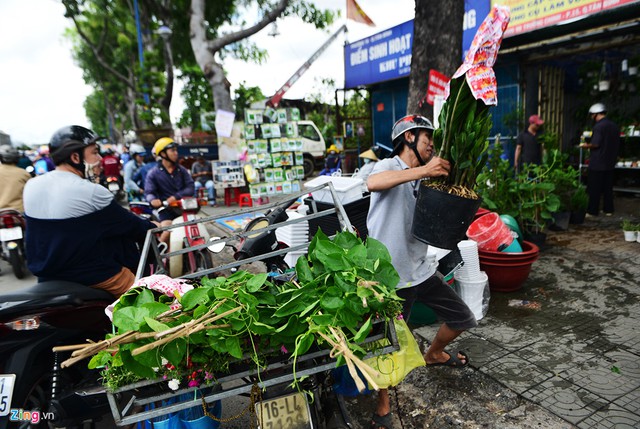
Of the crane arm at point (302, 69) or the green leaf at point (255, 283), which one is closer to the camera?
the green leaf at point (255, 283)

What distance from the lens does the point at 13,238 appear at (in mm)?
6121

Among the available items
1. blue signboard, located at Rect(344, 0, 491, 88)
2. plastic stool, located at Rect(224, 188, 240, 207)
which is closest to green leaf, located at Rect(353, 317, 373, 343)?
blue signboard, located at Rect(344, 0, 491, 88)

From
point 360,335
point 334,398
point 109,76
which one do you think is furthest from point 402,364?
point 109,76

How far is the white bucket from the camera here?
12.4 ft

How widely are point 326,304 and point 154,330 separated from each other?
1.96 feet

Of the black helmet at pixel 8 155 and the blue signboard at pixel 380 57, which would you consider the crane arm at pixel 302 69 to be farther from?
the black helmet at pixel 8 155

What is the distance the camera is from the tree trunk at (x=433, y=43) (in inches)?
185

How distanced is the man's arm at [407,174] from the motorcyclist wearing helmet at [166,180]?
3.36m

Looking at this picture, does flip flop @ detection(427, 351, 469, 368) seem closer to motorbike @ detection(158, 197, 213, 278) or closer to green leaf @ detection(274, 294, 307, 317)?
green leaf @ detection(274, 294, 307, 317)

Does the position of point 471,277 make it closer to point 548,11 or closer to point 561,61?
point 548,11

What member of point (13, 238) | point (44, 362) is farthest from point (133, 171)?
point (44, 362)

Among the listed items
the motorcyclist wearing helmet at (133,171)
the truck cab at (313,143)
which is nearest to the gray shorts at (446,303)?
the motorcyclist wearing helmet at (133,171)

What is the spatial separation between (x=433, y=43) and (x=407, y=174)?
3.18m

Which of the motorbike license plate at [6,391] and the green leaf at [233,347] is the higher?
the green leaf at [233,347]
